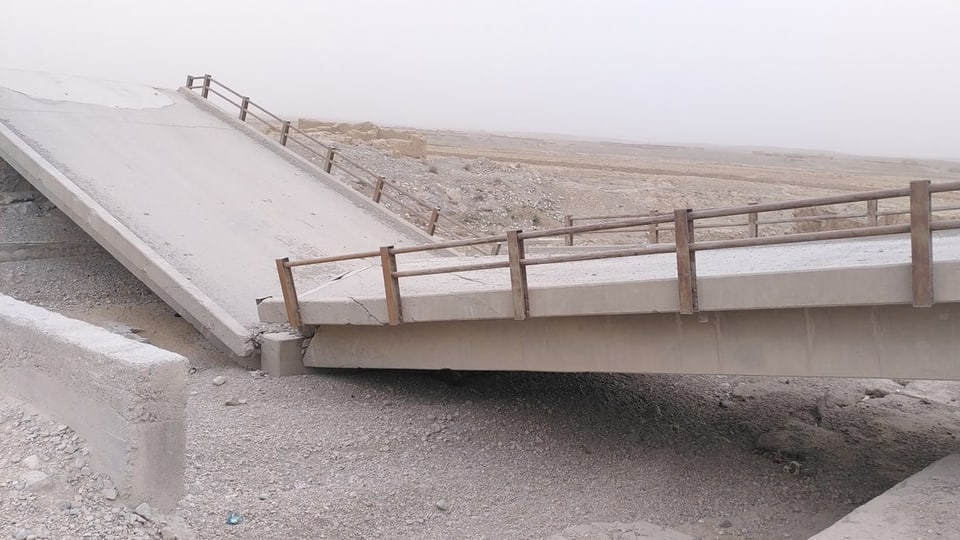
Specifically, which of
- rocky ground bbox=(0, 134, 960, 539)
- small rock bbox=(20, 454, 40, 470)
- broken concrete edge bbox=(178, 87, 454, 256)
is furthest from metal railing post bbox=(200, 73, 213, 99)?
small rock bbox=(20, 454, 40, 470)

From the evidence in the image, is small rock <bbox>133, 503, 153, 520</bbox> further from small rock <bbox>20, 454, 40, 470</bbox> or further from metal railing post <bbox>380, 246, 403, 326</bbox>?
metal railing post <bbox>380, 246, 403, 326</bbox>

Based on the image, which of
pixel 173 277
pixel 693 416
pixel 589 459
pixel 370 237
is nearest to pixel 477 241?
pixel 589 459

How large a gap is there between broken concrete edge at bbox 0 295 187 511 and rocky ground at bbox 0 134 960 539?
166mm

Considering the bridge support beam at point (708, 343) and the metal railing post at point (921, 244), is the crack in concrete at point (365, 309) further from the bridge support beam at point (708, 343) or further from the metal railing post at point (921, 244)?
the metal railing post at point (921, 244)

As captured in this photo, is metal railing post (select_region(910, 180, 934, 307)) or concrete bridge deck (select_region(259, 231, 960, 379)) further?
concrete bridge deck (select_region(259, 231, 960, 379))

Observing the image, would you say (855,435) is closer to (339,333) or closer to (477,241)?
(477,241)

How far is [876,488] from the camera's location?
7840 millimetres

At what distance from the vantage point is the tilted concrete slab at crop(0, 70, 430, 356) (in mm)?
11320

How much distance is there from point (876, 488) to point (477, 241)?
178 inches

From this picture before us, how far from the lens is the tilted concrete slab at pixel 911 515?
543cm

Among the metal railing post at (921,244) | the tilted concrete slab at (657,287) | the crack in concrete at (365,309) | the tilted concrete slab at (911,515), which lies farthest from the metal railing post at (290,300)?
the metal railing post at (921,244)

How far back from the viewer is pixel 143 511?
225 inches

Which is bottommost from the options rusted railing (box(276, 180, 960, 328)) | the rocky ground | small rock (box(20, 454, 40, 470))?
the rocky ground

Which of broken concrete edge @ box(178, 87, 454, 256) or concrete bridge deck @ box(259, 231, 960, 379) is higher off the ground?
broken concrete edge @ box(178, 87, 454, 256)
